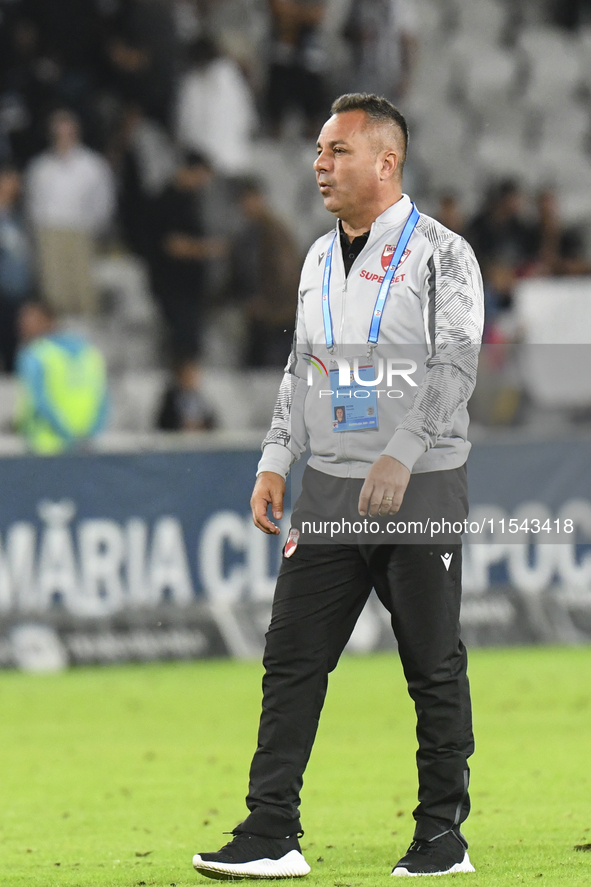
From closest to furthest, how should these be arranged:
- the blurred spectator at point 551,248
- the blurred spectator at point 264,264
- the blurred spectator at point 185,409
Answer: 1. the blurred spectator at point 185,409
2. the blurred spectator at point 264,264
3. the blurred spectator at point 551,248

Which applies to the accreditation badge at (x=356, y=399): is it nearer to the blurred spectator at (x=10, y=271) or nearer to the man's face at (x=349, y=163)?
the man's face at (x=349, y=163)

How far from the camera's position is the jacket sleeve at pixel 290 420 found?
466 cm

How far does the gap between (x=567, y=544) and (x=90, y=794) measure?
217 inches

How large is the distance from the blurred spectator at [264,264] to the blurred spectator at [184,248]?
0.25 metres

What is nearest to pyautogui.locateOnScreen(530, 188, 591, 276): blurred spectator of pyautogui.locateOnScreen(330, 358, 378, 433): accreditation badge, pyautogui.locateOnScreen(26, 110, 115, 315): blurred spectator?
pyautogui.locateOnScreen(26, 110, 115, 315): blurred spectator

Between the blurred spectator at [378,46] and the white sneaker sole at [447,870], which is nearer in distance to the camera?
the white sneaker sole at [447,870]

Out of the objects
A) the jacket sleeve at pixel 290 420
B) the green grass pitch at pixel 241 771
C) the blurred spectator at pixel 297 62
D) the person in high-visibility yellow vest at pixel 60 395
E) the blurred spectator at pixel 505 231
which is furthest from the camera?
the blurred spectator at pixel 297 62

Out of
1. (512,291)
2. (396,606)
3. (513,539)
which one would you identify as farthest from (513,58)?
(396,606)

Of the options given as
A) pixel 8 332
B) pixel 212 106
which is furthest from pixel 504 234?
pixel 8 332

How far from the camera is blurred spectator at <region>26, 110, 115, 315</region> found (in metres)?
13.9

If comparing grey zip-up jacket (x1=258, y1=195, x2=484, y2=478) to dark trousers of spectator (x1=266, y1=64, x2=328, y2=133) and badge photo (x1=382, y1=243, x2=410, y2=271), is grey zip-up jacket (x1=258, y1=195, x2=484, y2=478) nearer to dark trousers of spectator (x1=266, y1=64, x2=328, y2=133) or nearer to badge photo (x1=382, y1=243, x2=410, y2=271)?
badge photo (x1=382, y1=243, x2=410, y2=271)

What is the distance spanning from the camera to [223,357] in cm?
1460

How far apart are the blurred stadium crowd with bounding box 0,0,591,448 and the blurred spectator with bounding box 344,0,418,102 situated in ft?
A: 0.07

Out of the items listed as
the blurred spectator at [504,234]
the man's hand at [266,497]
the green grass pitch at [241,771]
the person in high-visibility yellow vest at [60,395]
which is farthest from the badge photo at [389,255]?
the blurred spectator at [504,234]
